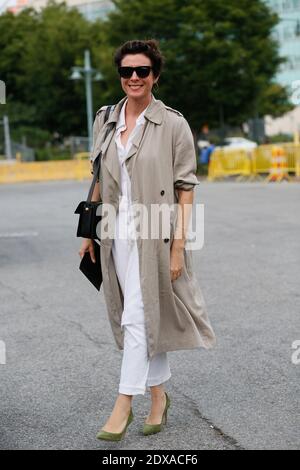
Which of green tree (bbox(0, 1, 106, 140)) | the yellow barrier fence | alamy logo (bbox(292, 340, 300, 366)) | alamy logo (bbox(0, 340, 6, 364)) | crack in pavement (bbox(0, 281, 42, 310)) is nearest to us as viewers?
alamy logo (bbox(292, 340, 300, 366))

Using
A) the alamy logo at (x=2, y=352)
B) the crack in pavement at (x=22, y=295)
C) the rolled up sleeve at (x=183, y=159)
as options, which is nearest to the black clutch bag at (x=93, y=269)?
the rolled up sleeve at (x=183, y=159)

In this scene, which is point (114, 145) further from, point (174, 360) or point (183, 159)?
point (174, 360)

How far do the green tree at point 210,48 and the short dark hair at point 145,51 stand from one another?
28.9m

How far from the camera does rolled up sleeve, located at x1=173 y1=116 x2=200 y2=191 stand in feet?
12.8

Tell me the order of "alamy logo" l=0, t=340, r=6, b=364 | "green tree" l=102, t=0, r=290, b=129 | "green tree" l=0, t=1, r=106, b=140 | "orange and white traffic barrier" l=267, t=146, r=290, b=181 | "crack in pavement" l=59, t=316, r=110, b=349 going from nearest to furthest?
"alamy logo" l=0, t=340, r=6, b=364, "crack in pavement" l=59, t=316, r=110, b=349, "orange and white traffic barrier" l=267, t=146, r=290, b=181, "green tree" l=102, t=0, r=290, b=129, "green tree" l=0, t=1, r=106, b=140

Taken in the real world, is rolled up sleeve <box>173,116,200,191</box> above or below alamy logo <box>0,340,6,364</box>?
above

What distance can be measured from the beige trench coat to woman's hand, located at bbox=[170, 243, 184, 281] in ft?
0.10

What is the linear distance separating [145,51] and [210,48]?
96.1ft

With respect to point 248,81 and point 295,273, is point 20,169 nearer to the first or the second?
point 248,81

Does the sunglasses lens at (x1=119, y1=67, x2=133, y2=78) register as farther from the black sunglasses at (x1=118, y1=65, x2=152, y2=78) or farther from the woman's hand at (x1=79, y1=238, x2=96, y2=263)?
the woman's hand at (x1=79, y1=238, x2=96, y2=263)

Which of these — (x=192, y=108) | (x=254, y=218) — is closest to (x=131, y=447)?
(x=254, y=218)

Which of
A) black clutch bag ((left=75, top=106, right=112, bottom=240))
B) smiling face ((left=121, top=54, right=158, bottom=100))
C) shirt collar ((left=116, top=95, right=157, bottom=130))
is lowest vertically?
black clutch bag ((left=75, top=106, right=112, bottom=240))

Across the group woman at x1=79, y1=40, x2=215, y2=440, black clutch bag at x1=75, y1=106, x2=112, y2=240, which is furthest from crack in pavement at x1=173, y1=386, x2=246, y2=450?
black clutch bag at x1=75, y1=106, x2=112, y2=240

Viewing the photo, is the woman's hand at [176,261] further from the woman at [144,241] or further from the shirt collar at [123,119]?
the shirt collar at [123,119]
